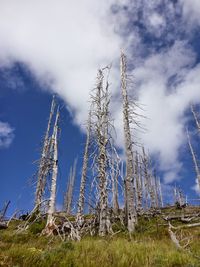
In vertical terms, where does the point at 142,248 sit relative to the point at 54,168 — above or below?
below

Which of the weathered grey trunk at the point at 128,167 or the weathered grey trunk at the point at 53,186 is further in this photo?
the weathered grey trunk at the point at 128,167

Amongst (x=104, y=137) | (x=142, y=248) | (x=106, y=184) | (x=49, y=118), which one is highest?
(x=49, y=118)

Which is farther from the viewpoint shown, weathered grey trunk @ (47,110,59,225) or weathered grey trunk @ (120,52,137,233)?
weathered grey trunk @ (120,52,137,233)

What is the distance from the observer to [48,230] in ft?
40.1

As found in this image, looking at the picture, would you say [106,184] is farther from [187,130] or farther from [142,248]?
[187,130]

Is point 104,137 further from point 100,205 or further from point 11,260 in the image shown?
point 11,260

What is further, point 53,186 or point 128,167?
point 128,167

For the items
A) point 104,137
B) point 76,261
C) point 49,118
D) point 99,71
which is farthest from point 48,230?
point 49,118

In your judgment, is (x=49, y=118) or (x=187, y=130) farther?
(x=187, y=130)

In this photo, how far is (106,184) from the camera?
1367 cm

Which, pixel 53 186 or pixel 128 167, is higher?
pixel 128 167

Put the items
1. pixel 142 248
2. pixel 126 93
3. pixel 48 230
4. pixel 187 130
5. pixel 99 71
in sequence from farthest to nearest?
pixel 187 130 < pixel 126 93 < pixel 99 71 < pixel 48 230 < pixel 142 248

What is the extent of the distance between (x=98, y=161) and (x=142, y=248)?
742cm

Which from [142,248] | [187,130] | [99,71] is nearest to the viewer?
[142,248]
